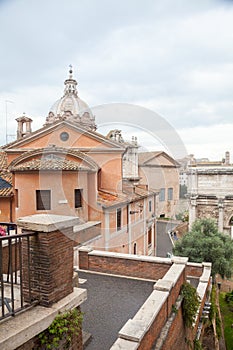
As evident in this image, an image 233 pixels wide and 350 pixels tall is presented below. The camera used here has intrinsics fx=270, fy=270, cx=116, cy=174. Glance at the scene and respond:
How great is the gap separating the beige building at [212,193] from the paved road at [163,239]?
9.58ft

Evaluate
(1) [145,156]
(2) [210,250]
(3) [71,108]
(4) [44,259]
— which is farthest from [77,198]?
(1) [145,156]

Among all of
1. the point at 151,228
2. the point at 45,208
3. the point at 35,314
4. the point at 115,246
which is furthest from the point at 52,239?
the point at 151,228

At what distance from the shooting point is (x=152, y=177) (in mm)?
25031

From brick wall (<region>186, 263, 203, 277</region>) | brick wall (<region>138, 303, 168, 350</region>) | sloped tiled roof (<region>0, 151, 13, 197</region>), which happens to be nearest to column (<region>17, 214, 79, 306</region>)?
brick wall (<region>138, 303, 168, 350</region>)

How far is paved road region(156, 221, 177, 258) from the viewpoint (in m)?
20.2

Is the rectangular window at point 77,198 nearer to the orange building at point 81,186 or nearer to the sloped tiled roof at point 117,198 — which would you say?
the orange building at point 81,186

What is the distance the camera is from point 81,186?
1165 cm

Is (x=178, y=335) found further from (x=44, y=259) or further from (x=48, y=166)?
(x=48, y=166)

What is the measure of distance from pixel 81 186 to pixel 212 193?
1148 centimetres

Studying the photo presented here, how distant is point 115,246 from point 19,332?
11303mm

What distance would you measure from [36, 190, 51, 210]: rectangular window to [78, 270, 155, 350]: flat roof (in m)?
3.93

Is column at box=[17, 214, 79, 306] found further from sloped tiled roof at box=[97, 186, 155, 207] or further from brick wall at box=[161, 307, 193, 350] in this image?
sloped tiled roof at box=[97, 186, 155, 207]

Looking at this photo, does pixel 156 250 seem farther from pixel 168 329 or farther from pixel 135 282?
pixel 168 329

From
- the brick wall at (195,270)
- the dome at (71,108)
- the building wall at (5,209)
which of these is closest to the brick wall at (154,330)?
the brick wall at (195,270)
